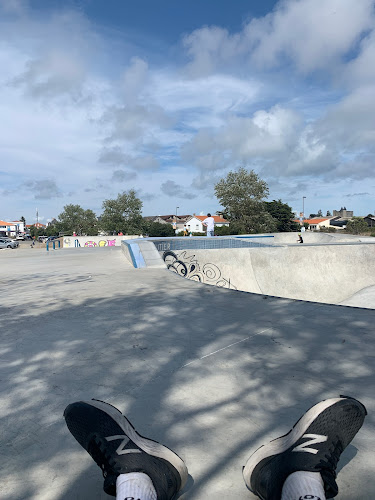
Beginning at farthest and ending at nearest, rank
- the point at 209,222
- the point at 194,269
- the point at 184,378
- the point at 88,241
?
1. the point at 88,241
2. the point at 209,222
3. the point at 194,269
4. the point at 184,378

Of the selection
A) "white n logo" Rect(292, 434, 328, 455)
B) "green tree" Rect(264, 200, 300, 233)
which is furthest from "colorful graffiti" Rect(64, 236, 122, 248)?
"white n logo" Rect(292, 434, 328, 455)

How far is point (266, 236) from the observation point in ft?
102

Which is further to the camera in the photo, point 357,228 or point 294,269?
point 357,228

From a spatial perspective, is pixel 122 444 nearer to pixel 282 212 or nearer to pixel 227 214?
pixel 227 214

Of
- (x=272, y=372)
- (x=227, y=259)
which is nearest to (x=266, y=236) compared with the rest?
(x=227, y=259)

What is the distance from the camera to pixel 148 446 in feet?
5.75

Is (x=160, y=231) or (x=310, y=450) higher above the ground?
(x=160, y=231)

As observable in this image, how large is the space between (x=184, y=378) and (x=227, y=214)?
4420cm

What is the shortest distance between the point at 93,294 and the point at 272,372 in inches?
156

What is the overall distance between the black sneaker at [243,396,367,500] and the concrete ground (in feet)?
0.44

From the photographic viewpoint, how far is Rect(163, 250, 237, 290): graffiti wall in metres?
14.2

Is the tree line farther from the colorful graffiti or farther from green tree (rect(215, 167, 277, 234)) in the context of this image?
the colorful graffiti

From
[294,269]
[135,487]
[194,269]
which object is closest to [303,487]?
[135,487]

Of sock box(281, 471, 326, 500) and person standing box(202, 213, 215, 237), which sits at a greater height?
person standing box(202, 213, 215, 237)
